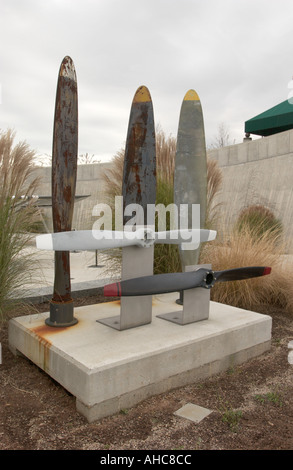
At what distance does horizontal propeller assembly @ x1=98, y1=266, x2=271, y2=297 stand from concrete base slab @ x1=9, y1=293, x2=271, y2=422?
0.36 metres

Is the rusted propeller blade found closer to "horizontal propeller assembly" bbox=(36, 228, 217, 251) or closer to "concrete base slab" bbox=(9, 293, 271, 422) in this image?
"concrete base slab" bbox=(9, 293, 271, 422)

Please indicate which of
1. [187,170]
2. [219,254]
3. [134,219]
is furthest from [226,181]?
[134,219]

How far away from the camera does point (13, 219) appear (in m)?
3.08

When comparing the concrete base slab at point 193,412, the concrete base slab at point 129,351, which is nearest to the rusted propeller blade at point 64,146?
the concrete base slab at point 129,351

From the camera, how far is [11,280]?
A: 306 cm

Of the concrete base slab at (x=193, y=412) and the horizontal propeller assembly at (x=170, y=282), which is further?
the horizontal propeller assembly at (x=170, y=282)

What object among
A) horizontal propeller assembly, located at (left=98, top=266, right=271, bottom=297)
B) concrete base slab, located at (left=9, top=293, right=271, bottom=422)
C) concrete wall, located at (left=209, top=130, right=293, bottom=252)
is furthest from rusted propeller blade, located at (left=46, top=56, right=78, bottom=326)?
concrete wall, located at (left=209, top=130, right=293, bottom=252)

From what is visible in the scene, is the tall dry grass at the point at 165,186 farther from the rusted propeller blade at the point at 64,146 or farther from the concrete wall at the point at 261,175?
the concrete wall at the point at 261,175

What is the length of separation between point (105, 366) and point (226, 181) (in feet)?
40.6

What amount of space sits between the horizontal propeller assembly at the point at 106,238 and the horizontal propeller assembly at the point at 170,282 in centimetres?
29

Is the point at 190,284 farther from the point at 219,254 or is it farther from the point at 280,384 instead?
the point at 219,254

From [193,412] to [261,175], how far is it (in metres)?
11.3

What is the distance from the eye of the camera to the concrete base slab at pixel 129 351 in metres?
2.25

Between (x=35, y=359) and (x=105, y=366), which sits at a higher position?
(x=105, y=366)
